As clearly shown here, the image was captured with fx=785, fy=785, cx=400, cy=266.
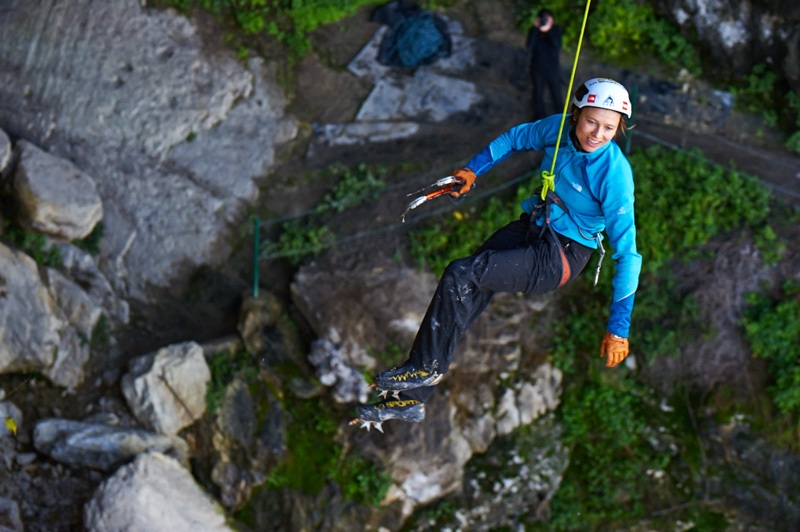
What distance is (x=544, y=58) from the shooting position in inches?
359

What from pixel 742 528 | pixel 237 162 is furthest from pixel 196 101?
pixel 742 528

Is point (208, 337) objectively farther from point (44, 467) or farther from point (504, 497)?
point (504, 497)

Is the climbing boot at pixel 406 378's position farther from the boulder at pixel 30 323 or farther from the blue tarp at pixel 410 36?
the blue tarp at pixel 410 36

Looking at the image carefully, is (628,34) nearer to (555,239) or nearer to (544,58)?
(544,58)

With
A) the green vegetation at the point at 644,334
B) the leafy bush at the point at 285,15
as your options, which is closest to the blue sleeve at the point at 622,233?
the green vegetation at the point at 644,334

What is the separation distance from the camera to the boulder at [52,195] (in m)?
8.47

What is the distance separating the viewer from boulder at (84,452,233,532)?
7727 millimetres

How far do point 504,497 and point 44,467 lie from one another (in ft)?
17.0

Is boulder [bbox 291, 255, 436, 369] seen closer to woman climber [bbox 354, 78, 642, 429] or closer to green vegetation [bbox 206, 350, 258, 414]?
green vegetation [bbox 206, 350, 258, 414]

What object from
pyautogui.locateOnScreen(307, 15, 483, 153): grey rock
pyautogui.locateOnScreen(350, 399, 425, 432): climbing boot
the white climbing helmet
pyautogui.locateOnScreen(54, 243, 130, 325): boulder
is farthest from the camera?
pyautogui.locateOnScreen(307, 15, 483, 153): grey rock

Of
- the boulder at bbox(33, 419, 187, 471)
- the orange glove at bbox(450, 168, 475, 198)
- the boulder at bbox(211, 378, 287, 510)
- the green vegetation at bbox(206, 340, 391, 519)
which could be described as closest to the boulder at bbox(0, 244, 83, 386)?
the boulder at bbox(33, 419, 187, 471)

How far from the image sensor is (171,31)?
9.84 meters

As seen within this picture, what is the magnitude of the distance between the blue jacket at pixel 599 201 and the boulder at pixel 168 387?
5.06 meters

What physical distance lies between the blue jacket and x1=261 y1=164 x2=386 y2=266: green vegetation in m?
4.51
